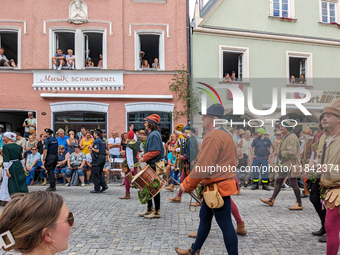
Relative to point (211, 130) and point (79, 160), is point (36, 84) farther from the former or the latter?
point (211, 130)

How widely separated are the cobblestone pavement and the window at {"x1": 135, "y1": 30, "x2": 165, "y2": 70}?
30.5 feet

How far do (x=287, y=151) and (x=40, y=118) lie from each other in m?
12.1

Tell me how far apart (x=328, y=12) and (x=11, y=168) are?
18208mm

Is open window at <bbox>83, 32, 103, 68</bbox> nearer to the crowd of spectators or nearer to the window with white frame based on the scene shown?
the window with white frame

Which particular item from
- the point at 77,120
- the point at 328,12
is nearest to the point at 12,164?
the point at 77,120

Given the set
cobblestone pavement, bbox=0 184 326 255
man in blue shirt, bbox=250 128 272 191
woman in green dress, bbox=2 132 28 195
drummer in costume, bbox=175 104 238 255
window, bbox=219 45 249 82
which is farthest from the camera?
window, bbox=219 45 249 82

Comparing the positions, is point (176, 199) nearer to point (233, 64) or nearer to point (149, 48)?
point (149, 48)

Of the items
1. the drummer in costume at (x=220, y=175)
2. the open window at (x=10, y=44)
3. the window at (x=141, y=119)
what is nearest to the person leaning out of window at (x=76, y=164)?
the window at (x=141, y=119)

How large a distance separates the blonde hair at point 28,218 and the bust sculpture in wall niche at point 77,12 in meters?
15.9

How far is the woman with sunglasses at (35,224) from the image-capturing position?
159 cm

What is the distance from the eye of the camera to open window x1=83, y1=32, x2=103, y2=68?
1647 centimetres

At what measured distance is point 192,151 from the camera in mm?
8562

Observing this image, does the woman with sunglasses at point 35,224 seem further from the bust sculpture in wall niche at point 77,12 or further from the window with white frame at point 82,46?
the bust sculpture in wall niche at point 77,12

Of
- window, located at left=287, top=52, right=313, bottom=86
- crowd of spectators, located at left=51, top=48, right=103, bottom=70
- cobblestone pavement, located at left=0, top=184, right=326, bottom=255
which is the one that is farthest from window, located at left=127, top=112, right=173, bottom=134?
cobblestone pavement, located at left=0, top=184, right=326, bottom=255
